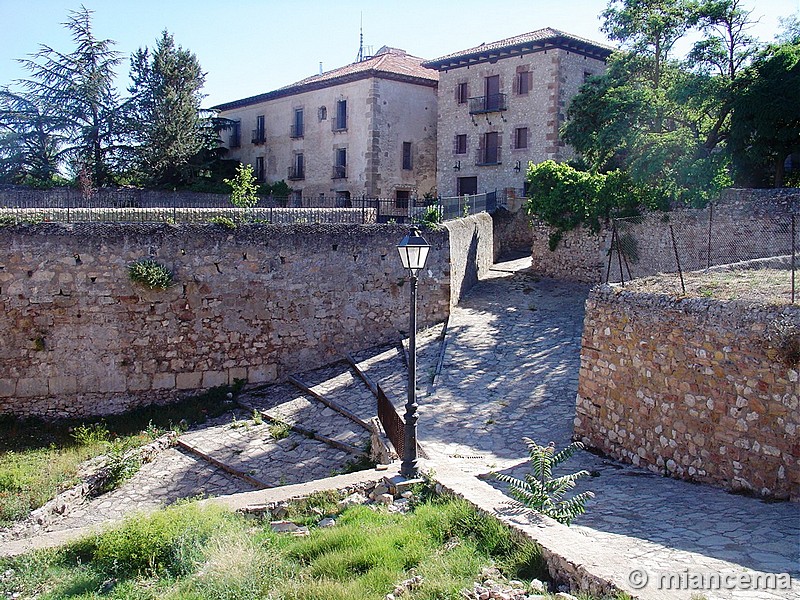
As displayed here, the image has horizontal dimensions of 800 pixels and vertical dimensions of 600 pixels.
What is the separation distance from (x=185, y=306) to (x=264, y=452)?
15.5 feet

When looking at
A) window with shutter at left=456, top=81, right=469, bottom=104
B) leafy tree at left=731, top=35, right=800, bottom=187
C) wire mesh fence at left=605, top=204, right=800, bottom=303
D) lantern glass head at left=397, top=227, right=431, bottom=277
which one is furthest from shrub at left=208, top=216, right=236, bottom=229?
window with shutter at left=456, top=81, right=469, bottom=104

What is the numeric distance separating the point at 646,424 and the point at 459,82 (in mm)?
24606

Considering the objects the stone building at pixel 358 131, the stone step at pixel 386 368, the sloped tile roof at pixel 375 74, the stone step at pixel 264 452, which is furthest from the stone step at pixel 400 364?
the sloped tile roof at pixel 375 74

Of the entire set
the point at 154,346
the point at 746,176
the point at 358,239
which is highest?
the point at 746,176

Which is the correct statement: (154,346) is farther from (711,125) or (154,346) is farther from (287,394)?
(711,125)

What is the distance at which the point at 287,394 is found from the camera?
15.9 m

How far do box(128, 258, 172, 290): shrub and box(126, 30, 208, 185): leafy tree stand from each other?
691 inches

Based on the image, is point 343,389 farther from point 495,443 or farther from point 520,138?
point 520,138

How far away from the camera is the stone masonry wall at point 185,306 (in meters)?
15.1

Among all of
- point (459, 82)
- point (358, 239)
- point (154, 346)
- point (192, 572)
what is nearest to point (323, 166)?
point (459, 82)

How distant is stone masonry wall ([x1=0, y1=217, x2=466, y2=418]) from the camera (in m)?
15.1

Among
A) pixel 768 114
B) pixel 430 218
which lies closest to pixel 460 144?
pixel 430 218

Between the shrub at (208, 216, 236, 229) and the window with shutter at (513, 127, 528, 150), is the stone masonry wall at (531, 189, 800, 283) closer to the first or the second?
the window with shutter at (513, 127, 528, 150)

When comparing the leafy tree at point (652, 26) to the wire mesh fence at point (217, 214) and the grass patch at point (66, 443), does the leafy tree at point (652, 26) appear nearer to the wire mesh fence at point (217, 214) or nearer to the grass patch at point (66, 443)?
the wire mesh fence at point (217, 214)
